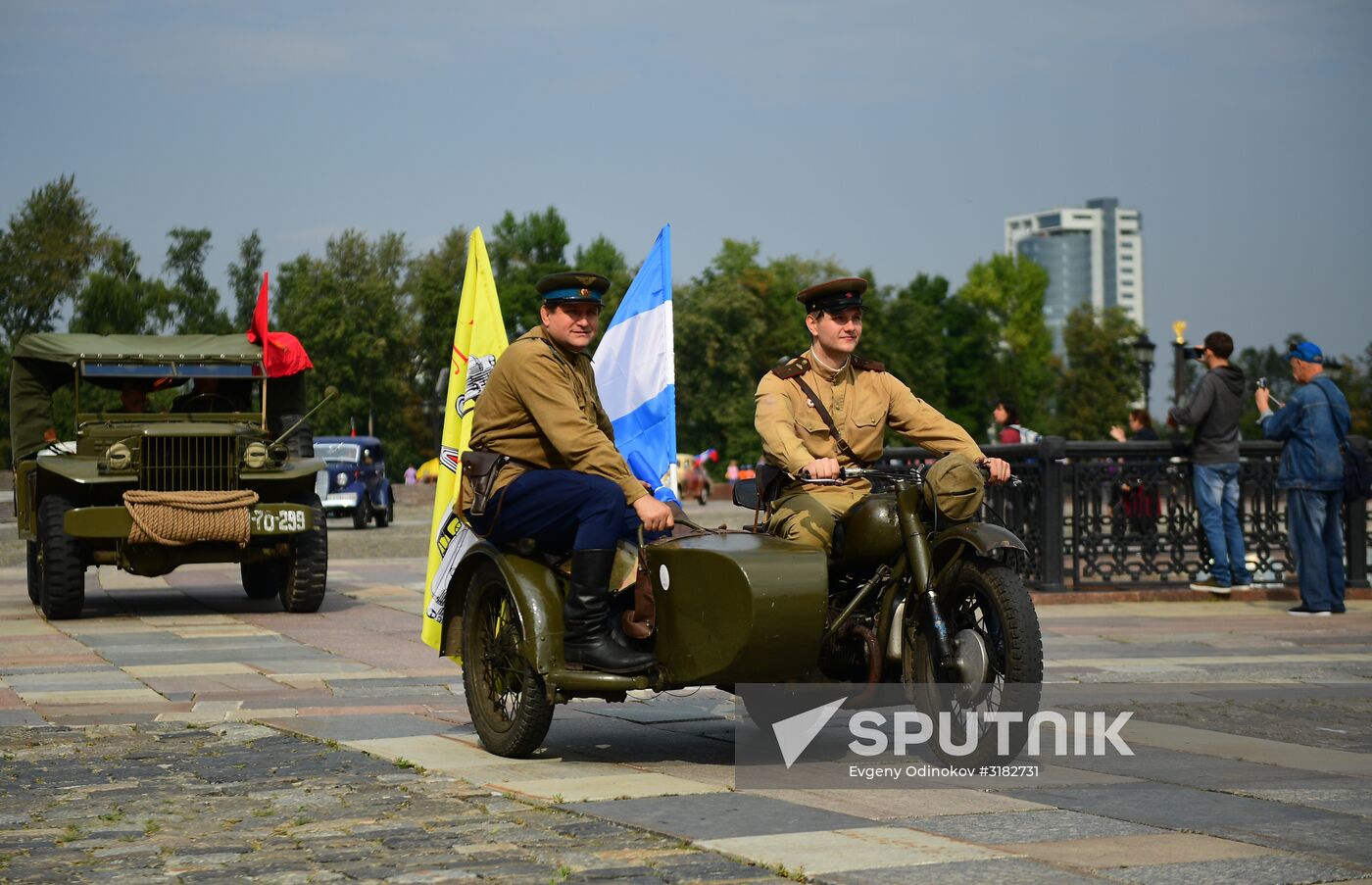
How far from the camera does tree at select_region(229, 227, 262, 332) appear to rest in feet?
287

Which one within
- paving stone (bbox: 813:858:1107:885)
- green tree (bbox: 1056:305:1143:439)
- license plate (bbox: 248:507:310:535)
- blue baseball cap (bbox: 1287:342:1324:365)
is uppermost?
green tree (bbox: 1056:305:1143:439)

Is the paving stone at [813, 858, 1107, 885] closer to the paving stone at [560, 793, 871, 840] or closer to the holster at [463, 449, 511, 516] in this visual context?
the paving stone at [560, 793, 871, 840]

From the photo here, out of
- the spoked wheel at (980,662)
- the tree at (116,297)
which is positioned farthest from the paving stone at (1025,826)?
the tree at (116,297)

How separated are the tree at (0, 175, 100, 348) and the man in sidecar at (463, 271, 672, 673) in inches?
2181

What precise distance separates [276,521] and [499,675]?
25.2 feet

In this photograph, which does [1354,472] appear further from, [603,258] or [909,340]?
[603,258]

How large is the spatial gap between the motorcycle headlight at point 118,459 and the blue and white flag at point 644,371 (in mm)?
5066

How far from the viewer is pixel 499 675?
22.4 ft

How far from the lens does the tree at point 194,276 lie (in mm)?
74125

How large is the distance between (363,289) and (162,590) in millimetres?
69224

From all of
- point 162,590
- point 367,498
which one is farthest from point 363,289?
point 162,590

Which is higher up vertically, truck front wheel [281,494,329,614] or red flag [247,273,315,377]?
red flag [247,273,315,377]

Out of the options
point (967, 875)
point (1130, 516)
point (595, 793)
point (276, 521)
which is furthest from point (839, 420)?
point (1130, 516)

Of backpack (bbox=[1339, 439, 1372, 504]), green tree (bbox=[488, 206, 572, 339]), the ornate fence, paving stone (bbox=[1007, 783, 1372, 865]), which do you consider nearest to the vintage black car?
the ornate fence
